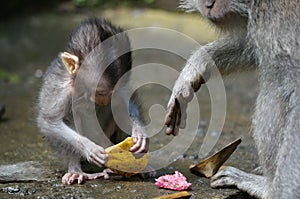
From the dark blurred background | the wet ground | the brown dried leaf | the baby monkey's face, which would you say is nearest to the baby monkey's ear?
the baby monkey's face

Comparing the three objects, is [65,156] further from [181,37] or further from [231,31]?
[181,37]

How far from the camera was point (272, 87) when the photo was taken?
16.8ft

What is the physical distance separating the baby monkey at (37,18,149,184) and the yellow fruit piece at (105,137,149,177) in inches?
2.0

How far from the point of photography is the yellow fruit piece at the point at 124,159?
541 centimetres

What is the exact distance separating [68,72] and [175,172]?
4.32 feet

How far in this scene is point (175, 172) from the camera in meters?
5.74

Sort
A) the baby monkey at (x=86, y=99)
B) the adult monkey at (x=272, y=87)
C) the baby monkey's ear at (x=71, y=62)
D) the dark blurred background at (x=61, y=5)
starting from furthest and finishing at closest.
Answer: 1. the dark blurred background at (x=61, y=5)
2. the baby monkey's ear at (x=71, y=62)
3. the baby monkey at (x=86, y=99)
4. the adult monkey at (x=272, y=87)

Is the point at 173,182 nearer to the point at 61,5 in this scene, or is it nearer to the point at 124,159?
the point at 124,159

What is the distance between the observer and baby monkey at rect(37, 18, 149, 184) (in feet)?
18.1

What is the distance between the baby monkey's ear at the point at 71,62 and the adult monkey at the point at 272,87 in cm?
92

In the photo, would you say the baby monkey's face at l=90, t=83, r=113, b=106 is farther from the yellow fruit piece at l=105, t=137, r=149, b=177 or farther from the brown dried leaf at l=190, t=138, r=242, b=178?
the brown dried leaf at l=190, t=138, r=242, b=178

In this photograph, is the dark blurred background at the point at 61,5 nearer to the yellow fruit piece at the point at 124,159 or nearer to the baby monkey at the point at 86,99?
the baby monkey at the point at 86,99

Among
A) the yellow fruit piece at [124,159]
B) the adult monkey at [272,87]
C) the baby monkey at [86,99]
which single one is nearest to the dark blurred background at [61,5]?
the baby monkey at [86,99]

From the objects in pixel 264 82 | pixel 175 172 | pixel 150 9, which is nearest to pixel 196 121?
pixel 175 172
